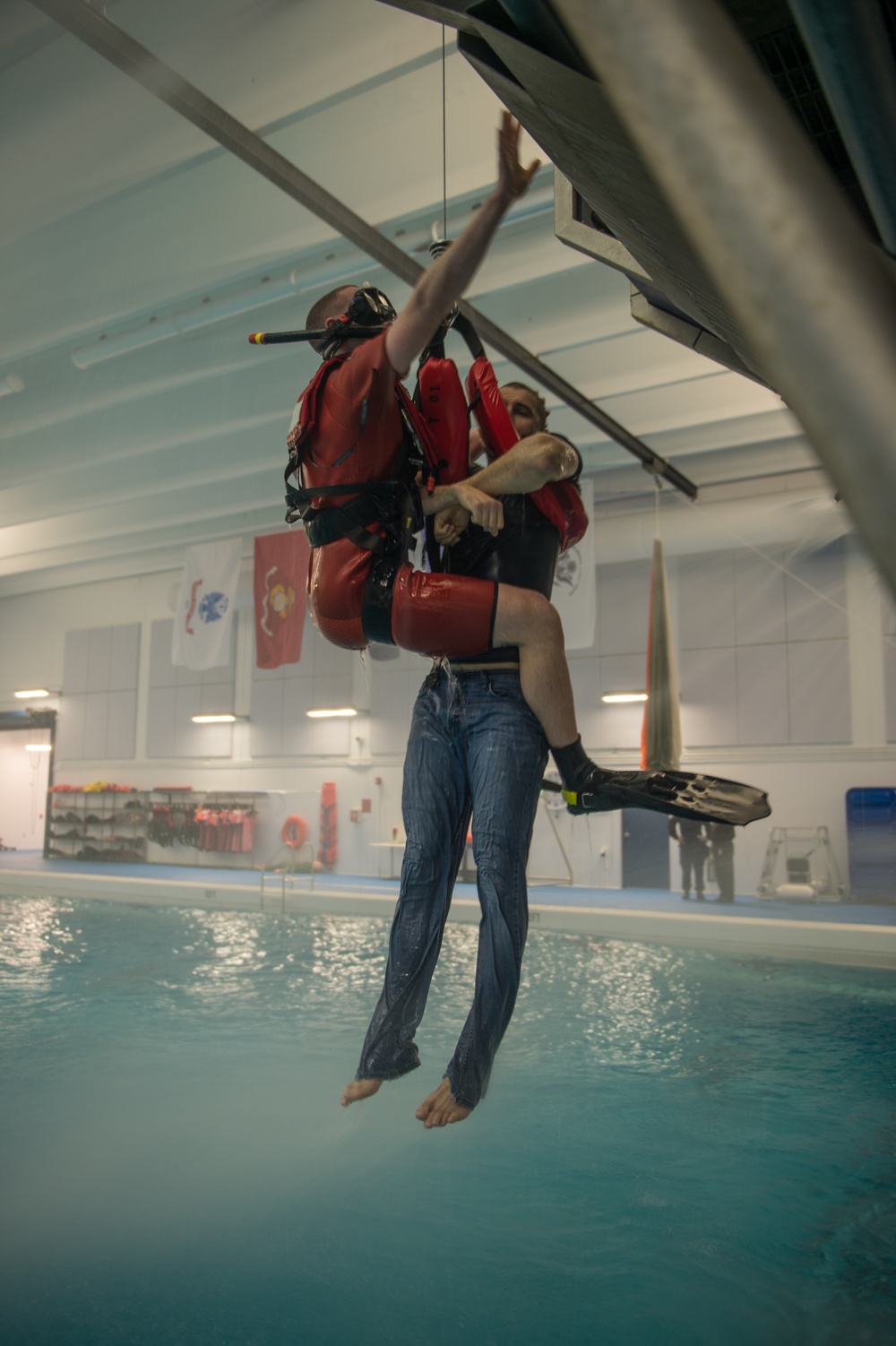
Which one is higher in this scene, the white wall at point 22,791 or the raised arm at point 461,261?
the raised arm at point 461,261

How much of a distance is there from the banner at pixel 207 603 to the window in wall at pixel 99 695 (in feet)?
18.0

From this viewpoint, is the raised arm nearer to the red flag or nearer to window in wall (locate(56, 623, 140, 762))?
the red flag

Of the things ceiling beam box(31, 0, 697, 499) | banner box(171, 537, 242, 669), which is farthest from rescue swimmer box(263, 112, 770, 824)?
banner box(171, 537, 242, 669)

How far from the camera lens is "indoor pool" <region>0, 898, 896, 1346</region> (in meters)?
1.51

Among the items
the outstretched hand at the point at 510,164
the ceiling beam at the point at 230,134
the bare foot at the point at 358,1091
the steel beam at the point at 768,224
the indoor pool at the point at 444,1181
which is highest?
the ceiling beam at the point at 230,134

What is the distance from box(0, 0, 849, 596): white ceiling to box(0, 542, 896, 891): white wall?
820 mm

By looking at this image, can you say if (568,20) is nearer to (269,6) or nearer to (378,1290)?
(378,1290)

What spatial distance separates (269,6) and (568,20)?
5793 millimetres

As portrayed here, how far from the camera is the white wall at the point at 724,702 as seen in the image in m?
11.2

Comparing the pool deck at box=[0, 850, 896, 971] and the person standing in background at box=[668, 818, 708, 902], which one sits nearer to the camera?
the pool deck at box=[0, 850, 896, 971]

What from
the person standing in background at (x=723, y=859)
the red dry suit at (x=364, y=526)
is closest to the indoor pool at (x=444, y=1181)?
the red dry suit at (x=364, y=526)

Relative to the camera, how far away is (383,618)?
227 cm

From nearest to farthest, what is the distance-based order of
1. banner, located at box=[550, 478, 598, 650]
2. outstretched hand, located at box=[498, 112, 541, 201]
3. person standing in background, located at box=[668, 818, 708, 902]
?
outstretched hand, located at box=[498, 112, 541, 201], banner, located at box=[550, 478, 598, 650], person standing in background, located at box=[668, 818, 708, 902]

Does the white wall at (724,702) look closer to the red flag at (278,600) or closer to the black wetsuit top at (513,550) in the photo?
the red flag at (278,600)
